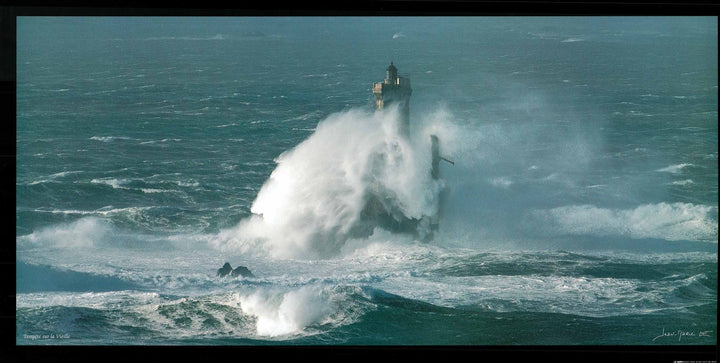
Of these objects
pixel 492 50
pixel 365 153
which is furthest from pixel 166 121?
pixel 492 50

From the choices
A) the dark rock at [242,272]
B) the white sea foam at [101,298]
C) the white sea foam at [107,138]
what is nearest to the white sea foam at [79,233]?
the white sea foam at [101,298]

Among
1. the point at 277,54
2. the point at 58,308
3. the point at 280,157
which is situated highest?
the point at 277,54

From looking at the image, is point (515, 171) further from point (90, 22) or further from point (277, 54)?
point (90, 22)

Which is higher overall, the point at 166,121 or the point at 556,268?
the point at 166,121

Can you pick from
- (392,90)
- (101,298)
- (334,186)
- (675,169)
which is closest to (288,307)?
(334,186)
